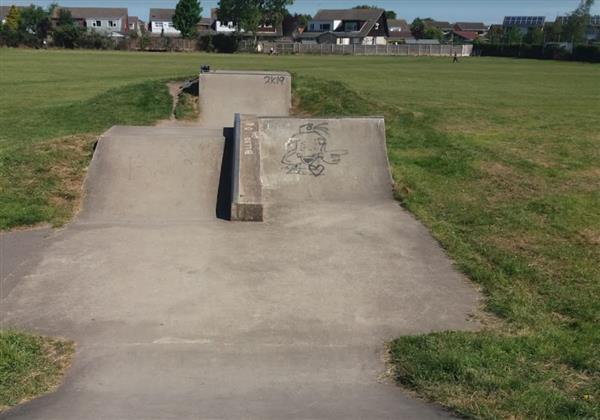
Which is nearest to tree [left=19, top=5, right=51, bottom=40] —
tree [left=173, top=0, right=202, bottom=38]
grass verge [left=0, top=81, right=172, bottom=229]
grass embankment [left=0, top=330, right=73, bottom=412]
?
tree [left=173, top=0, right=202, bottom=38]

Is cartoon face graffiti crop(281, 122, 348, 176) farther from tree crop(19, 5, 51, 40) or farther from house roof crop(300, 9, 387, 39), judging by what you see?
house roof crop(300, 9, 387, 39)

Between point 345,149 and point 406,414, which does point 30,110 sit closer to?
point 345,149

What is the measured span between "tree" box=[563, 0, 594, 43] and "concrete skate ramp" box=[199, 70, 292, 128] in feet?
288

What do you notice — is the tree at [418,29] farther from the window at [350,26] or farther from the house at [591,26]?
the window at [350,26]

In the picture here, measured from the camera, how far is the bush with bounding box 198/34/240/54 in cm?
8112

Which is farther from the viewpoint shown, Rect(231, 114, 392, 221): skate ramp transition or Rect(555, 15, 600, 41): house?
Rect(555, 15, 600, 41): house

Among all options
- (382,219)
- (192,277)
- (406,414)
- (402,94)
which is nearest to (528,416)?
(406,414)

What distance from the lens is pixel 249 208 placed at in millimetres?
8867

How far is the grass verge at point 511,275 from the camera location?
456cm

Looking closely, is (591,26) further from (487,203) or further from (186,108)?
(487,203)

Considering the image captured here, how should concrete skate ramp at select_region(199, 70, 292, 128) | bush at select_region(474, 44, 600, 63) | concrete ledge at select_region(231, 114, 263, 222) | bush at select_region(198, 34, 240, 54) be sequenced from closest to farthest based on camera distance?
1. concrete ledge at select_region(231, 114, 263, 222)
2. concrete skate ramp at select_region(199, 70, 292, 128)
3. bush at select_region(474, 44, 600, 63)
4. bush at select_region(198, 34, 240, 54)

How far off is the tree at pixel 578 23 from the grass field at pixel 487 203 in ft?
259

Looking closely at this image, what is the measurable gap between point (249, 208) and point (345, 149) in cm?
287

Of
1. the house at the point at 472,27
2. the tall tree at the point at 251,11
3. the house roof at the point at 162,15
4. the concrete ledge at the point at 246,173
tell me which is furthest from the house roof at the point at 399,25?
the concrete ledge at the point at 246,173
